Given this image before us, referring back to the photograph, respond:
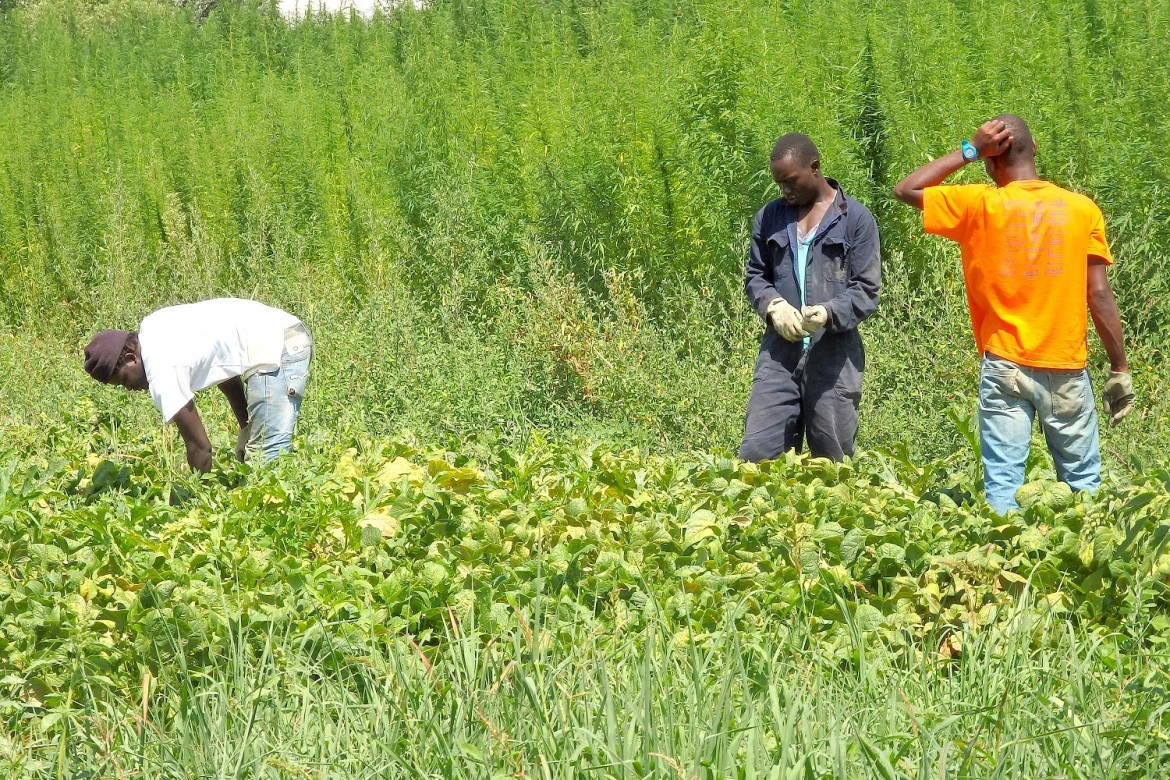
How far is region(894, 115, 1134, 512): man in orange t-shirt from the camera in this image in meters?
4.26

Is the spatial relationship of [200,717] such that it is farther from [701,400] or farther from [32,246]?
[32,246]

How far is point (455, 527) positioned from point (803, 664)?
1.44m

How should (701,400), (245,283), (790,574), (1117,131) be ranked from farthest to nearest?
(245,283)
(1117,131)
(701,400)
(790,574)

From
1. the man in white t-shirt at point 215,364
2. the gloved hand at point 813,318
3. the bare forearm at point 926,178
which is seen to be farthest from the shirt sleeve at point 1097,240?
the man in white t-shirt at point 215,364

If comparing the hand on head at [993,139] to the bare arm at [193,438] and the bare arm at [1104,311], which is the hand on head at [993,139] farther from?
the bare arm at [193,438]

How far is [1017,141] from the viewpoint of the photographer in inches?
175

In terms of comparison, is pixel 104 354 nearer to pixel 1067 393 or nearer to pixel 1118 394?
pixel 1067 393

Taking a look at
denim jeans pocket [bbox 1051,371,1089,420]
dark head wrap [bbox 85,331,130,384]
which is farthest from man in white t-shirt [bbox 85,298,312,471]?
denim jeans pocket [bbox 1051,371,1089,420]

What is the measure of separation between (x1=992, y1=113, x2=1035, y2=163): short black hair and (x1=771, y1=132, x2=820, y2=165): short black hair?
79 cm

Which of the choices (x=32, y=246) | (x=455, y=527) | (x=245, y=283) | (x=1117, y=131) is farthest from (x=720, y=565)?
(x=32, y=246)

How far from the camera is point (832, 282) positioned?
500cm

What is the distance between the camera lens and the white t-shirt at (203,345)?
16.5 feet

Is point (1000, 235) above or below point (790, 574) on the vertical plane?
above

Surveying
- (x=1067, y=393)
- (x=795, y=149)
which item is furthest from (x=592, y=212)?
(x=1067, y=393)
